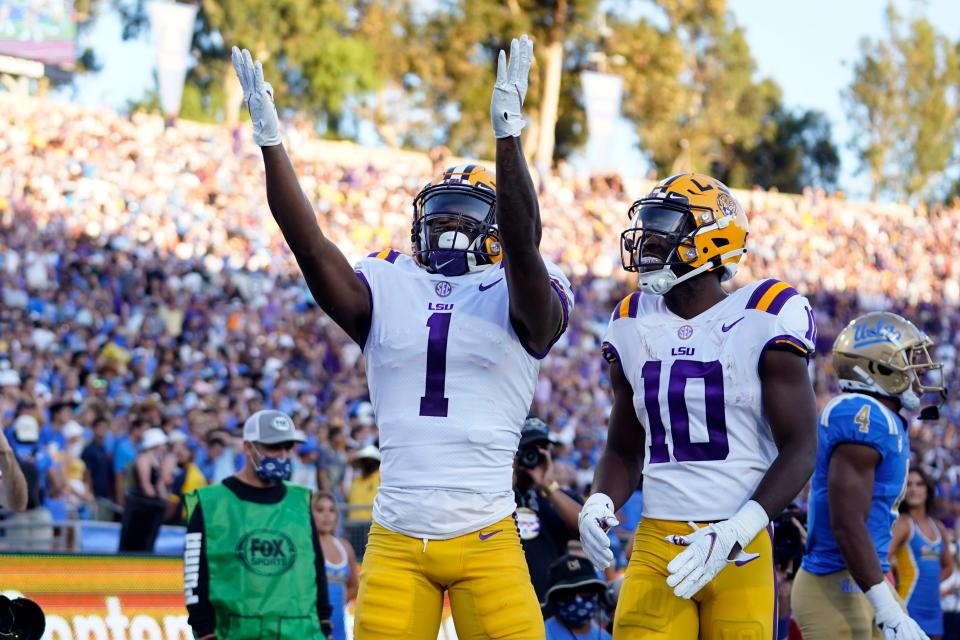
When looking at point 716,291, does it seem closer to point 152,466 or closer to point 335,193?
point 152,466

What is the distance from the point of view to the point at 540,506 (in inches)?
259

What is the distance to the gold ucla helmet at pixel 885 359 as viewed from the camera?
5301 millimetres

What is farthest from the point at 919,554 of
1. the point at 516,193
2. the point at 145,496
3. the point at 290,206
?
the point at 145,496

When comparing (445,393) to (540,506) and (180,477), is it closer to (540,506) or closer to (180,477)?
(540,506)

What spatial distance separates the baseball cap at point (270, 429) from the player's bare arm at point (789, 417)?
10.8 feet

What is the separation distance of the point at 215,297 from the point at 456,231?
46.3 ft

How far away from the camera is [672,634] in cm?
408

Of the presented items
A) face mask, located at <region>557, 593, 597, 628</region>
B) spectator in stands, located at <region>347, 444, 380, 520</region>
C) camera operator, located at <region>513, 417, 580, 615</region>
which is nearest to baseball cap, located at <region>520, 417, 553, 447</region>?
camera operator, located at <region>513, 417, 580, 615</region>

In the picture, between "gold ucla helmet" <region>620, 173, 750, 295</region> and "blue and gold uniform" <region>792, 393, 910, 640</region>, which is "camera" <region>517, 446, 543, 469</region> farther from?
"gold ucla helmet" <region>620, 173, 750, 295</region>

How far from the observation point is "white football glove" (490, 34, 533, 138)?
12.4ft

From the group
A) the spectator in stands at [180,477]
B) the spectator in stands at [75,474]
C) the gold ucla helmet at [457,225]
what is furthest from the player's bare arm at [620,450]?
the spectator in stands at [75,474]

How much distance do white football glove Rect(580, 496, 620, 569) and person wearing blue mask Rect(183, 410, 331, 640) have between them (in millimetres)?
2764

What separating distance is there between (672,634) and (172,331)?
13.2 m

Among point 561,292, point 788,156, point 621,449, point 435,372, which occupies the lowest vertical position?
point 621,449
